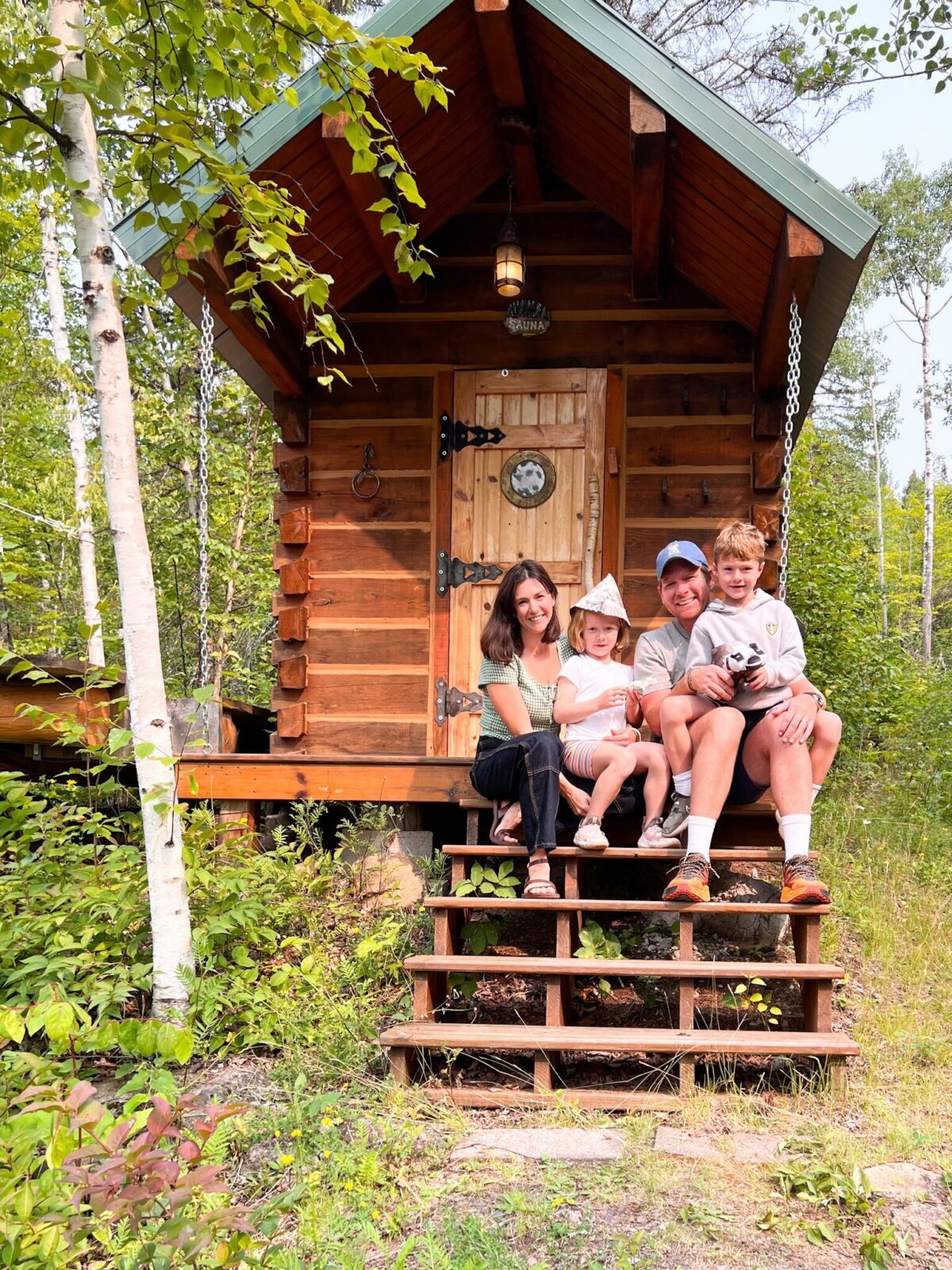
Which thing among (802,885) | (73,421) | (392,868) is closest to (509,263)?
(392,868)

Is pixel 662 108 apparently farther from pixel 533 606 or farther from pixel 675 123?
pixel 533 606

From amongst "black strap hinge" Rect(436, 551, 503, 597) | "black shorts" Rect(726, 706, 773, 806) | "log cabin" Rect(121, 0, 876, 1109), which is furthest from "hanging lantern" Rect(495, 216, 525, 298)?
"black shorts" Rect(726, 706, 773, 806)

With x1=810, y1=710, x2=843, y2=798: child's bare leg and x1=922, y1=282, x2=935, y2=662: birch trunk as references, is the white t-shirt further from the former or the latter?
x1=922, y1=282, x2=935, y2=662: birch trunk

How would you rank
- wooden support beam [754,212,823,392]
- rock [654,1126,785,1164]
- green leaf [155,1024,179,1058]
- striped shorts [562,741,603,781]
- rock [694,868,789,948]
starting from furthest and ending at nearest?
rock [694,868,789,948] < wooden support beam [754,212,823,392] < striped shorts [562,741,603,781] < rock [654,1126,785,1164] < green leaf [155,1024,179,1058]

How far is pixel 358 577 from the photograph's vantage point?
639cm

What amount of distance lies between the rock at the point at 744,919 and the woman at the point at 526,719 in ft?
3.42

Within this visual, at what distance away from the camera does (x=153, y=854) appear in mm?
3855

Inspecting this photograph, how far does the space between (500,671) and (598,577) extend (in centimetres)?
191

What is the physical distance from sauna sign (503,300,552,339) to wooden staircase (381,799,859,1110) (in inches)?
131

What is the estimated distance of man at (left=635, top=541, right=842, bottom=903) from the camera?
3834 millimetres

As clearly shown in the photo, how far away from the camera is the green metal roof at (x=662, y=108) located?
4488mm

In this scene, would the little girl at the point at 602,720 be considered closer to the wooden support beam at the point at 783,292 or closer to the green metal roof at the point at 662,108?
the wooden support beam at the point at 783,292

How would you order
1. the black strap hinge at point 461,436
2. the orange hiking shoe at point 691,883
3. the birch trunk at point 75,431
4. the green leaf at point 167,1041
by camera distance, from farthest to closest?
the birch trunk at point 75,431
the black strap hinge at point 461,436
the orange hiking shoe at point 691,883
the green leaf at point 167,1041

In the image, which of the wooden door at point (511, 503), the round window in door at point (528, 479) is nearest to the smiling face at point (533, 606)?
the wooden door at point (511, 503)
